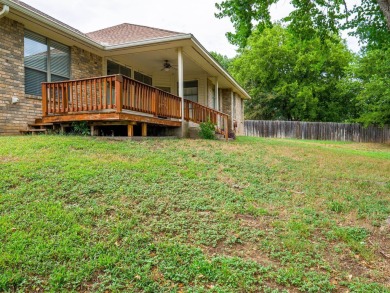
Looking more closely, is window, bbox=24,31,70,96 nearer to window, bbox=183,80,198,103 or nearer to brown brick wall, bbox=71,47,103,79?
brown brick wall, bbox=71,47,103,79

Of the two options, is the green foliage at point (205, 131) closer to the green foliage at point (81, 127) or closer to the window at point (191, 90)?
the green foliage at point (81, 127)

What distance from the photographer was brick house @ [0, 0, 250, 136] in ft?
22.3

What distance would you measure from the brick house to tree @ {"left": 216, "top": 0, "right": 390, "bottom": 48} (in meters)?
1.41

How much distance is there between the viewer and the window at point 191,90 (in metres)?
13.3

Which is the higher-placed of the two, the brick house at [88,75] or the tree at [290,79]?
the tree at [290,79]

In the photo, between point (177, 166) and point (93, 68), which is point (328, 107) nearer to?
point (93, 68)

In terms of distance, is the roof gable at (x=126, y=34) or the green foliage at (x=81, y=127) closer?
the green foliage at (x=81, y=127)

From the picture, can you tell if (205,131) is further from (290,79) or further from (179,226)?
(290,79)

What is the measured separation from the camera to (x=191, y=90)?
13352 millimetres

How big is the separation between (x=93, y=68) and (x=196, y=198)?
757cm

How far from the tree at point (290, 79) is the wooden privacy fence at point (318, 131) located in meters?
4.27

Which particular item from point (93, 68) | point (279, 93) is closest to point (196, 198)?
point (93, 68)

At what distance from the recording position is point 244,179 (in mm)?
4812

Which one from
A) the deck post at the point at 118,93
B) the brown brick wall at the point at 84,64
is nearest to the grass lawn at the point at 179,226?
the deck post at the point at 118,93
